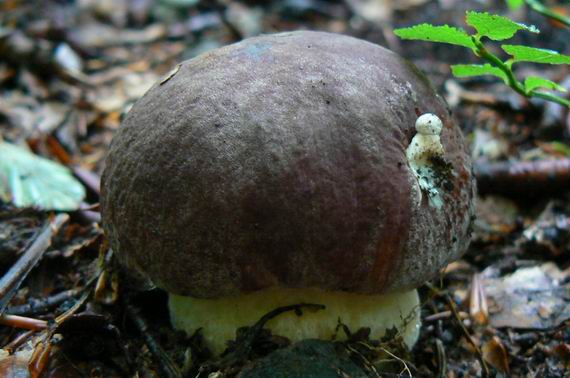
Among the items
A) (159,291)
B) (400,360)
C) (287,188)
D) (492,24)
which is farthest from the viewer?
(159,291)

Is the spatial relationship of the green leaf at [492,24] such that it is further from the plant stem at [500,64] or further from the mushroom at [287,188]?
the mushroom at [287,188]

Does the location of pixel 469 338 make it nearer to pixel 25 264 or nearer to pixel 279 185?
pixel 279 185

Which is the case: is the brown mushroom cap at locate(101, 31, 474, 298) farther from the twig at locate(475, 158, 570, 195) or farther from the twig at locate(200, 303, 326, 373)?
the twig at locate(475, 158, 570, 195)

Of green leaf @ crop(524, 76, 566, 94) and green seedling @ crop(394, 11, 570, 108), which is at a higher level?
green seedling @ crop(394, 11, 570, 108)

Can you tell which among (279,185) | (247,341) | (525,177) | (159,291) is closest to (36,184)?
(159,291)

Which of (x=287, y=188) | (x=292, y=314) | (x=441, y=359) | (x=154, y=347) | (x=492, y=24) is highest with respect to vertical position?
(x=492, y=24)

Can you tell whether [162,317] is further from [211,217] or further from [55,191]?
[55,191]

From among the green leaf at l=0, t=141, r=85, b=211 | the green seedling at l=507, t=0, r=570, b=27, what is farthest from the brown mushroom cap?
the green seedling at l=507, t=0, r=570, b=27
